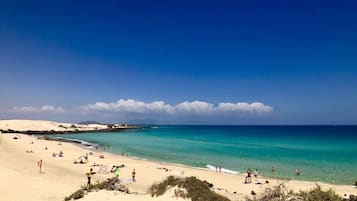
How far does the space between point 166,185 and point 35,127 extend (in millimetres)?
112411

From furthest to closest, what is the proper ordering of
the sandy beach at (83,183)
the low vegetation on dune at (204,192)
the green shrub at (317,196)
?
the sandy beach at (83,183) < the low vegetation on dune at (204,192) < the green shrub at (317,196)

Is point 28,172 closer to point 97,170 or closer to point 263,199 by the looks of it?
point 97,170

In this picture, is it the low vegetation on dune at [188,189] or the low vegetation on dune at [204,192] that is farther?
the low vegetation on dune at [188,189]

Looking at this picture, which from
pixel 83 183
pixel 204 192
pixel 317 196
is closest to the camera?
pixel 317 196

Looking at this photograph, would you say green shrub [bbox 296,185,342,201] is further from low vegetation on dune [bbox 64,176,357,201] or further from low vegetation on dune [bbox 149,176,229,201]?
low vegetation on dune [bbox 149,176,229,201]

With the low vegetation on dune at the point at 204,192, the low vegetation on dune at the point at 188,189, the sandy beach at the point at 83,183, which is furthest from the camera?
the sandy beach at the point at 83,183

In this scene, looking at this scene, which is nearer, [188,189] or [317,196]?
[317,196]

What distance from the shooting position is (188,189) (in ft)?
43.1

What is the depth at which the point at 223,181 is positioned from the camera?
1081 inches

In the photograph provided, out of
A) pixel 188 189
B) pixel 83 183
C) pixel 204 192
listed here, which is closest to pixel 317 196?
pixel 204 192

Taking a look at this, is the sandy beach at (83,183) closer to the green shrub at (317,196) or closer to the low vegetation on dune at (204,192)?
the low vegetation on dune at (204,192)

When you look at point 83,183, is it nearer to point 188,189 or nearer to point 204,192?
point 188,189

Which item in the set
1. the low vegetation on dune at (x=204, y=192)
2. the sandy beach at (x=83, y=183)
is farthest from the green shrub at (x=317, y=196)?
the sandy beach at (x=83, y=183)

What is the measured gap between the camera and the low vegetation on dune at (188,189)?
12.8m
